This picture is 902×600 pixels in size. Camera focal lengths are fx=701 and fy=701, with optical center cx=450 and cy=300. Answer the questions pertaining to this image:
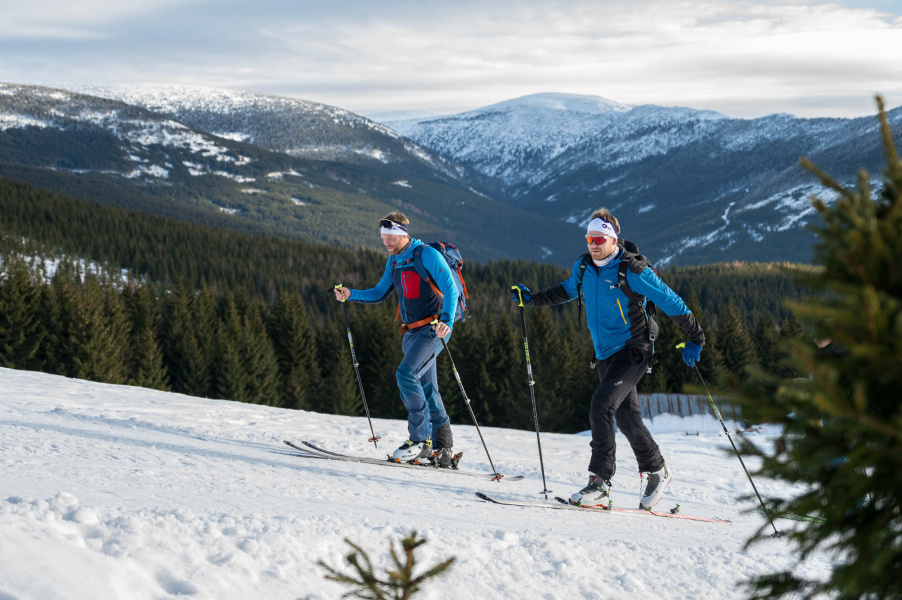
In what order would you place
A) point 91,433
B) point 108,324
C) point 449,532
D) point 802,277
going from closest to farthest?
1. point 802,277
2. point 449,532
3. point 91,433
4. point 108,324

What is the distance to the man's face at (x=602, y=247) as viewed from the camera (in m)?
6.45

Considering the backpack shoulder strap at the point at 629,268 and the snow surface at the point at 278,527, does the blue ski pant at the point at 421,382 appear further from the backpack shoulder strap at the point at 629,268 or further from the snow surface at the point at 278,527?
the backpack shoulder strap at the point at 629,268

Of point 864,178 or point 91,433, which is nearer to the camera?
point 864,178

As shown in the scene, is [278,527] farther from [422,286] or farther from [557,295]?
[557,295]

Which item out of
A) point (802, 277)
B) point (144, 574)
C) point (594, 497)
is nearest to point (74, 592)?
point (144, 574)

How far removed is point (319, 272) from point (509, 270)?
39.5 meters

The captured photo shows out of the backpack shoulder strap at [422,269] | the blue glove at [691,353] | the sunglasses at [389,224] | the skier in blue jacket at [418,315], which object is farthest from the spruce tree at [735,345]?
the sunglasses at [389,224]

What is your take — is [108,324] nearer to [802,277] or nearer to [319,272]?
[802,277]

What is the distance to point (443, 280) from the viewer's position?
7598 mm

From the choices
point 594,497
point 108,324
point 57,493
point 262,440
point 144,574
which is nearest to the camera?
point 144,574

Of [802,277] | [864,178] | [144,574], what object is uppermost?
[864,178]

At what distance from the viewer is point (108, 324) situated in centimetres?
4647

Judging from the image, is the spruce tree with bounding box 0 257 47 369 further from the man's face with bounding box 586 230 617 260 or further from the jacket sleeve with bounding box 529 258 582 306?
the man's face with bounding box 586 230 617 260

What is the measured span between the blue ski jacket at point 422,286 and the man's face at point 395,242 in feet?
0.20
